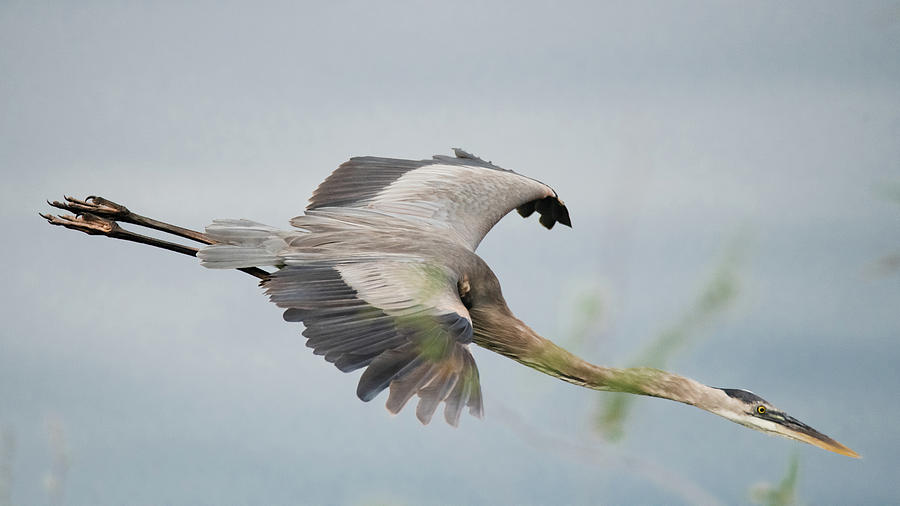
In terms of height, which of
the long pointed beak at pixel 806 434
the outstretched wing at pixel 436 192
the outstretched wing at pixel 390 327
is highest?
the outstretched wing at pixel 436 192

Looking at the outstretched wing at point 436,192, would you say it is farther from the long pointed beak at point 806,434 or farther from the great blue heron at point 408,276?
the long pointed beak at point 806,434

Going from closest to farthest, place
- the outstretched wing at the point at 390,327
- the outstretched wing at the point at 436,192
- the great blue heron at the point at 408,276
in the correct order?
the outstretched wing at the point at 390,327 → the great blue heron at the point at 408,276 → the outstretched wing at the point at 436,192

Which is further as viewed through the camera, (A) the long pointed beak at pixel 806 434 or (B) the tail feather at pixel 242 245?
(B) the tail feather at pixel 242 245

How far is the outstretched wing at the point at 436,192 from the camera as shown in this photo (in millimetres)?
6543

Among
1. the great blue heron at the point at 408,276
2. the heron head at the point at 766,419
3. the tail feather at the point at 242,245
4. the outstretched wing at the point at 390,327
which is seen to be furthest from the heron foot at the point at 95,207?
the heron head at the point at 766,419

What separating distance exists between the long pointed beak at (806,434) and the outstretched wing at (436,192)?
7.45 ft

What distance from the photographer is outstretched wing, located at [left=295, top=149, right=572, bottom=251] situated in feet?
21.5

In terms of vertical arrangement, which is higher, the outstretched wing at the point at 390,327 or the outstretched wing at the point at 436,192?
the outstretched wing at the point at 436,192

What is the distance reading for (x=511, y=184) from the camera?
24.5 ft

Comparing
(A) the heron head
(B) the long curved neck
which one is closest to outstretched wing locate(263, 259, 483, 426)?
(B) the long curved neck

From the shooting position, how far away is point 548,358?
5.30 meters

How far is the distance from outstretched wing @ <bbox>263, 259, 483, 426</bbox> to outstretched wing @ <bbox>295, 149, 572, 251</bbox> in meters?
1.20

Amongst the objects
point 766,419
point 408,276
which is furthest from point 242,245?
point 766,419

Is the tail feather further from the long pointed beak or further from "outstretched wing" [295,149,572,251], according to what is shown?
the long pointed beak
